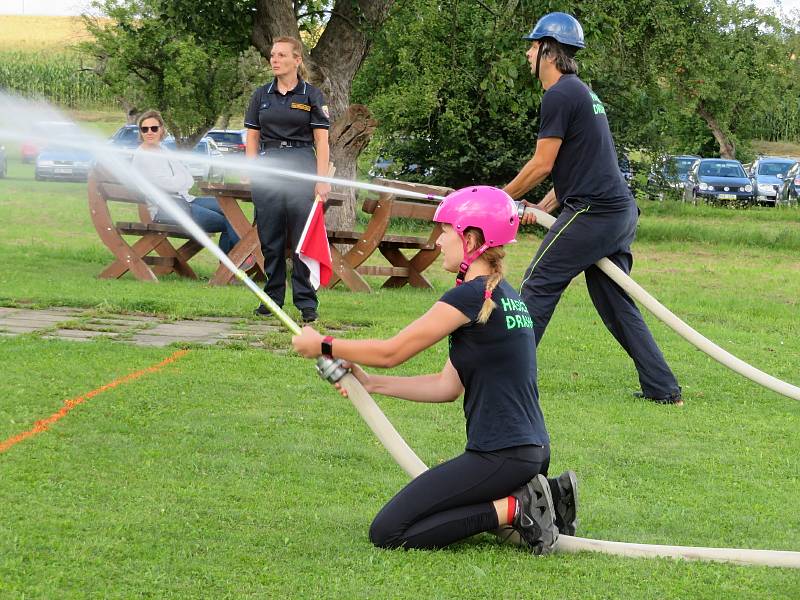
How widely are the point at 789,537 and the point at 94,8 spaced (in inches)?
1550

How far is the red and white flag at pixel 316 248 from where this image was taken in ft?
32.7

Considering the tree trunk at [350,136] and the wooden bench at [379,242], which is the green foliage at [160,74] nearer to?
the tree trunk at [350,136]

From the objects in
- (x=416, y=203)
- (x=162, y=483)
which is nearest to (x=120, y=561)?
(x=162, y=483)

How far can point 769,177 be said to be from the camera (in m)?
38.6

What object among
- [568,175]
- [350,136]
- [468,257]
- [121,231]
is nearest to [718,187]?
[350,136]

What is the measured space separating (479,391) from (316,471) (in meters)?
1.32

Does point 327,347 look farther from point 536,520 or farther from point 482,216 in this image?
point 536,520

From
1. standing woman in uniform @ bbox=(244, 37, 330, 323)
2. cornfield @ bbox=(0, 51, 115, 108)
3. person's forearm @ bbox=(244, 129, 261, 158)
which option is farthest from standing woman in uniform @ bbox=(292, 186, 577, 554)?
cornfield @ bbox=(0, 51, 115, 108)

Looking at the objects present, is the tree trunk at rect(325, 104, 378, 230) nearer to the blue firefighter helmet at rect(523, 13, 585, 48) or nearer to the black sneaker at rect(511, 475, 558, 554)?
the blue firefighter helmet at rect(523, 13, 585, 48)

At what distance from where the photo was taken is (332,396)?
24.6 ft

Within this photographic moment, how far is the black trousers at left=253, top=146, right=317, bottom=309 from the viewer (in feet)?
33.5

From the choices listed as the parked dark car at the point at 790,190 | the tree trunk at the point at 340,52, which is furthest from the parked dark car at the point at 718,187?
the tree trunk at the point at 340,52

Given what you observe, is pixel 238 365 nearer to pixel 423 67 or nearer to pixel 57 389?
pixel 57 389

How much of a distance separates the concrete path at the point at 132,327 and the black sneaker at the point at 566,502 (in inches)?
176
